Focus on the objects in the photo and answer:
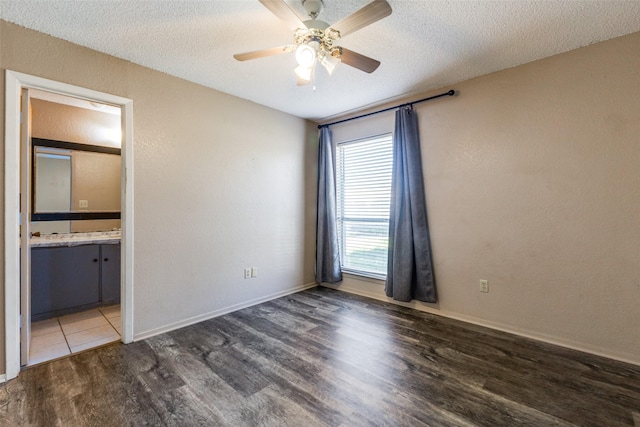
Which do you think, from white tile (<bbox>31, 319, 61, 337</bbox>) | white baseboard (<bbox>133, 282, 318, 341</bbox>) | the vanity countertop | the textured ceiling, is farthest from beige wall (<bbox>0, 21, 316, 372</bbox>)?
the vanity countertop

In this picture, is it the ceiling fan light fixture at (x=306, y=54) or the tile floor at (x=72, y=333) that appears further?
the tile floor at (x=72, y=333)

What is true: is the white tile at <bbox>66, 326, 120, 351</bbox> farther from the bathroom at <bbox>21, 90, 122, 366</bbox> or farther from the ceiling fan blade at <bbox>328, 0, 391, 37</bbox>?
the ceiling fan blade at <bbox>328, 0, 391, 37</bbox>

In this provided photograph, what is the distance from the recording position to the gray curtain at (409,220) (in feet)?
10.3

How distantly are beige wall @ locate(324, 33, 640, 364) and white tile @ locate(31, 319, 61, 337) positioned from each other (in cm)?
388

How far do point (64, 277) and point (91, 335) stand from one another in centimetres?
87

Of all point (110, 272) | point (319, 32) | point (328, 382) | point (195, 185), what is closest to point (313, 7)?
point (319, 32)

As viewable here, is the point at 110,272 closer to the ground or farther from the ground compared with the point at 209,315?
farther from the ground

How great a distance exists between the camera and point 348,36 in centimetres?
215

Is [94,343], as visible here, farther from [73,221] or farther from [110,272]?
[73,221]

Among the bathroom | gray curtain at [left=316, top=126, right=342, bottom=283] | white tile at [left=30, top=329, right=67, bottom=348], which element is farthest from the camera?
gray curtain at [left=316, top=126, right=342, bottom=283]

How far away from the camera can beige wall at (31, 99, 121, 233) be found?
332 centimetres

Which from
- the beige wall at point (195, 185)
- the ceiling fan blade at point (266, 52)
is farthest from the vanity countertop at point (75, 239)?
the ceiling fan blade at point (266, 52)

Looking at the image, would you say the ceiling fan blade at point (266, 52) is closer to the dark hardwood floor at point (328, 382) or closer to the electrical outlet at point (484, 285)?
the dark hardwood floor at point (328, 382)

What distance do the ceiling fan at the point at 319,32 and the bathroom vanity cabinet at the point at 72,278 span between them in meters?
2.87
